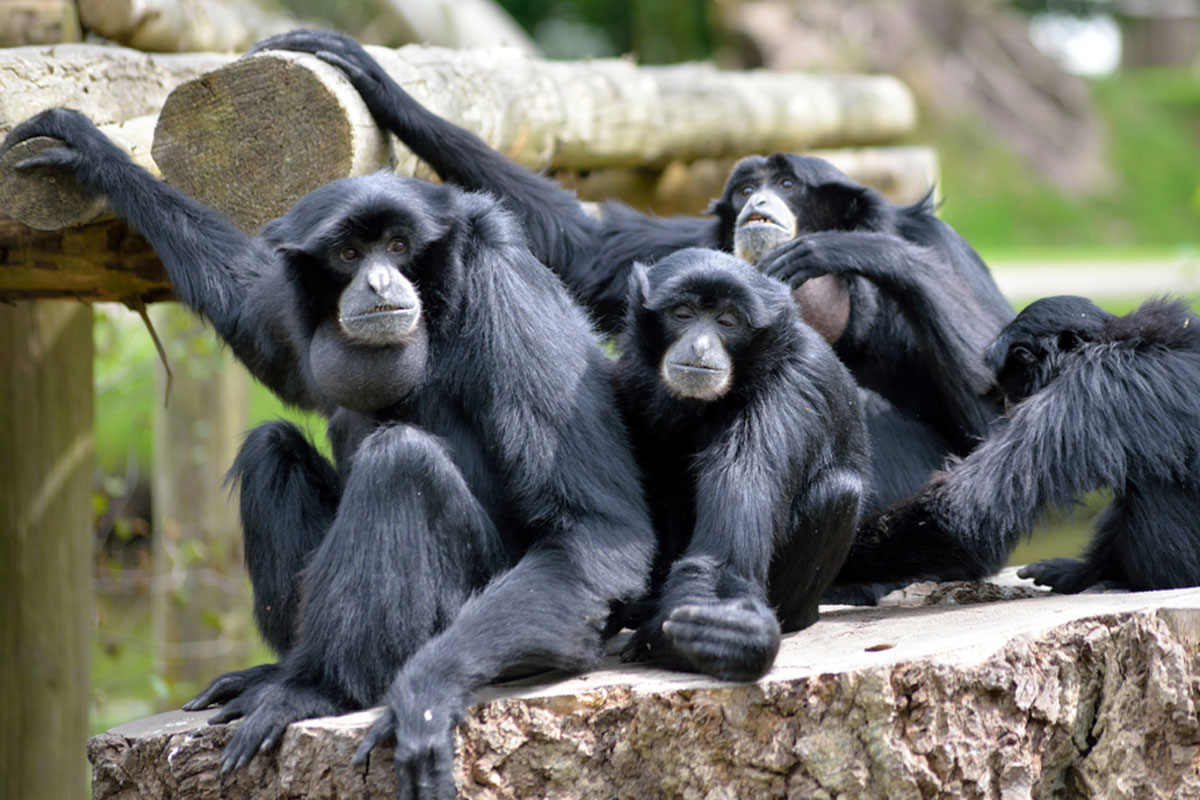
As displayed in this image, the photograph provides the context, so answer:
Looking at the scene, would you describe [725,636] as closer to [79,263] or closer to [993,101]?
[79,263]

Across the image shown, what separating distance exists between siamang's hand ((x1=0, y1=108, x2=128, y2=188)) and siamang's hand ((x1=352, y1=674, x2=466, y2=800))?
2.42 metres

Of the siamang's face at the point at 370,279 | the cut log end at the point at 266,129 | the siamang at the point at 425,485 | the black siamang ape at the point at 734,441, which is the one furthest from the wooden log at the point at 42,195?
the black siamang ape at the point at 734,441

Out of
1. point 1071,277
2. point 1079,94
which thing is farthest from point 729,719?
point 1079,94

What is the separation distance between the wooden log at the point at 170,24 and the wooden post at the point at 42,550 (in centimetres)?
141

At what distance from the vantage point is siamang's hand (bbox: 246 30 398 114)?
17.1ft

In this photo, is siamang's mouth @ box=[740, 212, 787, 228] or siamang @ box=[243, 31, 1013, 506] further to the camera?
siamang's mouth @ box=[740, 212, 787, 228]

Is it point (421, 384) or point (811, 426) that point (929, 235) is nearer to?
point (811, 426)

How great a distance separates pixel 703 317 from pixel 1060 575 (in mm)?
2208

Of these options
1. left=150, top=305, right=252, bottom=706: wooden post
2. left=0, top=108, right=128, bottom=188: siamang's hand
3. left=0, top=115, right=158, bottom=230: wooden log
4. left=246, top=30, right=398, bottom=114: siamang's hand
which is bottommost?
left=150, top=305, right=252, bottom=706: wooden post

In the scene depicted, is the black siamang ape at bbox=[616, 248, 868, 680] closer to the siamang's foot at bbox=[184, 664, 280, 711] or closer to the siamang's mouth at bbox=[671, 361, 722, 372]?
the siamang's mouth at bbox=[671, 361, 722, 372]

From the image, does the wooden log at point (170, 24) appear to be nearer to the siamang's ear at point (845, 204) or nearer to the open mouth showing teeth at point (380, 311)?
the siamang's ear at point (845, 204)

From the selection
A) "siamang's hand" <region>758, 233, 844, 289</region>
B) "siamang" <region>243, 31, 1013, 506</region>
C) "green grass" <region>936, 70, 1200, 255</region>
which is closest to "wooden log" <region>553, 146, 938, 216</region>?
"siamang" <region>243, 31, 1013, 506</region>

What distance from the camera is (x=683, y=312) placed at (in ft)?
15.1

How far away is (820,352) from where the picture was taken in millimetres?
4641
